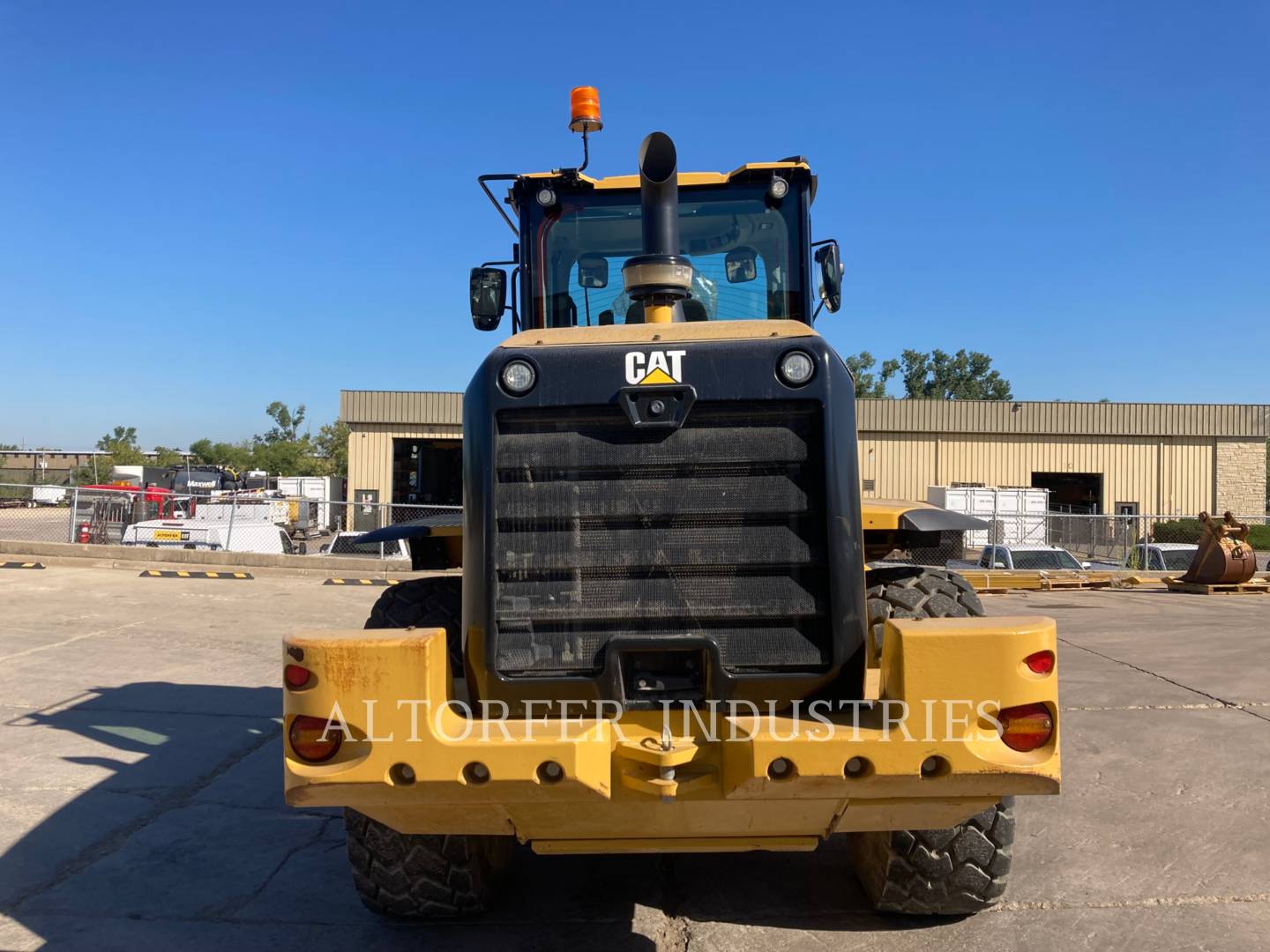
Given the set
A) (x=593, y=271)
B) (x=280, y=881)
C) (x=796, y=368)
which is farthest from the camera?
(x=593, y=271)

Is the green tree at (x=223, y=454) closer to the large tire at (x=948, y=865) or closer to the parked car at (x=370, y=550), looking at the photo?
the parked car at (x=370, y=550)

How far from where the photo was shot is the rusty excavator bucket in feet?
49.7

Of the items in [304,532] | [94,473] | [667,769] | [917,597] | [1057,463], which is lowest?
[304,532]

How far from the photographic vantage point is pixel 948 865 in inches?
137

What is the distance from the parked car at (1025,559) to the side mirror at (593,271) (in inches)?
566

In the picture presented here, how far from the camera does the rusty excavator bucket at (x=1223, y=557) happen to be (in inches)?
597

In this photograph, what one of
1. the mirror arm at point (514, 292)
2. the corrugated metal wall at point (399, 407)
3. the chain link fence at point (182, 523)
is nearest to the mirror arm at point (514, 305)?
the mirror arm at point (514, 292)

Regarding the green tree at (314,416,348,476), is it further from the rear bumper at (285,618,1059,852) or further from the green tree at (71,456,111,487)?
the rear bumper at (285,618,1059,852)

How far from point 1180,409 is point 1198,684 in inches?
1229

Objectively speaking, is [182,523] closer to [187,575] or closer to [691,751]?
[187,575]

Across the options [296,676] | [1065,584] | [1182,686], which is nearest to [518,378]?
[296,676]

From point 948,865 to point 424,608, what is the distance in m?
2.13

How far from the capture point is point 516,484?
3.03 m

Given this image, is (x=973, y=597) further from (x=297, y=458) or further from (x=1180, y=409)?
(x=297, y=458)
